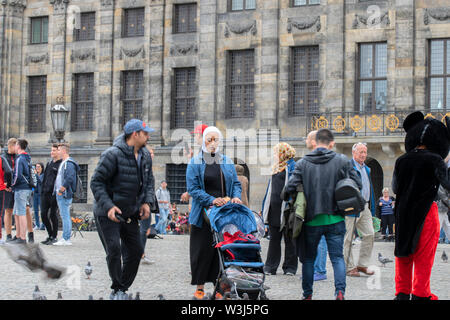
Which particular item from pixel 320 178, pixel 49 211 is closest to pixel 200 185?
pixel 320 178

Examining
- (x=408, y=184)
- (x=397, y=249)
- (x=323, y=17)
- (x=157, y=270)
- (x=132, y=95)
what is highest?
(x=323, y=17)

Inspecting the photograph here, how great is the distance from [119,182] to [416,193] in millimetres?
3184

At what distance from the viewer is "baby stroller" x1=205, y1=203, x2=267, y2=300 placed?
8617 mm

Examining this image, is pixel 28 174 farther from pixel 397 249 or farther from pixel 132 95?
pixel 132 95

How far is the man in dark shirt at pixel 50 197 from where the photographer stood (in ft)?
54.3

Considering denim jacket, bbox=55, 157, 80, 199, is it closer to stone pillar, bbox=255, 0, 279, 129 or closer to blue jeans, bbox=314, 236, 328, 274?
blue jeans, bbox=314, 236, 328, 274

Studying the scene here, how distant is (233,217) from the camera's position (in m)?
9.09

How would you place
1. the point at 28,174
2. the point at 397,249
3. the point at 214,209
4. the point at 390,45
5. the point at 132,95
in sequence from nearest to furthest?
the point at 397,249
the point at 214,209
the point at 28,174
the point at 390,45
the point at 132,95

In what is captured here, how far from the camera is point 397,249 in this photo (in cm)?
825

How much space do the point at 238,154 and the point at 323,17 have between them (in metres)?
5.82

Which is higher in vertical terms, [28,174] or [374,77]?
[374,77]

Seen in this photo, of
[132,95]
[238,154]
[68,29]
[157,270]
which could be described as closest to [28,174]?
[157,270]

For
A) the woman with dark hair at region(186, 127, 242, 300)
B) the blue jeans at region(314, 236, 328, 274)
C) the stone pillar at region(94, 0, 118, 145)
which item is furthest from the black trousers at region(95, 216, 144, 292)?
the stone pillar at region(94, 0, 118, 145)

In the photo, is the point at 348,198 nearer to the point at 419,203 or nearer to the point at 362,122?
the point at 419,203
